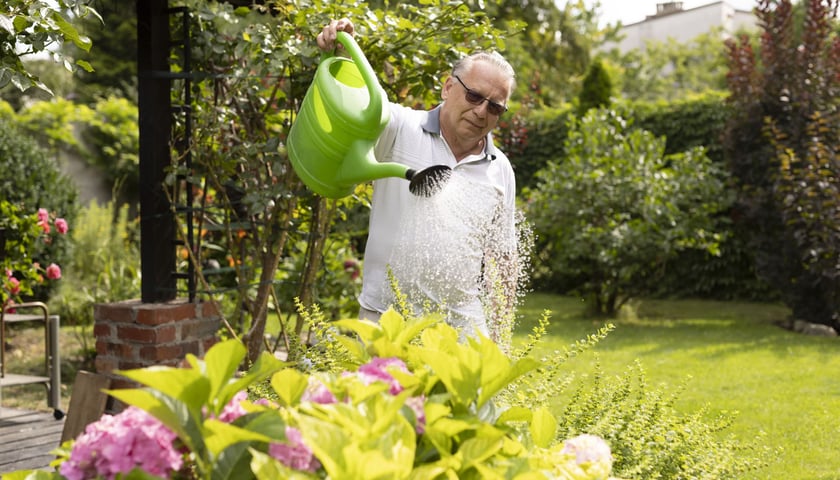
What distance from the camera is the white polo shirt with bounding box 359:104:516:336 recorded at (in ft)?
7.29

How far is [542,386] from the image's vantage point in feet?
4.67

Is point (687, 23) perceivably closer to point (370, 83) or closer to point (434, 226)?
point (434, 226)

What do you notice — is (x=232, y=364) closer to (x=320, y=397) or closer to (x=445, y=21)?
(x=320, y=397)

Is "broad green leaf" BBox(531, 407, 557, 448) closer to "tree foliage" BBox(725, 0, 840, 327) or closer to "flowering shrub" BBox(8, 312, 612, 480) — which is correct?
"flowering shrub" BBox(8, 312, 612, 480)

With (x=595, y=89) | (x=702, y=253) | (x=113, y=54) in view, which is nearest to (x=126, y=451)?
(x=702, y=253)

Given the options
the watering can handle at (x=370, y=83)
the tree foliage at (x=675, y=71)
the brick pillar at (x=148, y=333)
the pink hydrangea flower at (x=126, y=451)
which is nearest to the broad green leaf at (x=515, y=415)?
the pink hydrangea flower at (x=126, y=451)

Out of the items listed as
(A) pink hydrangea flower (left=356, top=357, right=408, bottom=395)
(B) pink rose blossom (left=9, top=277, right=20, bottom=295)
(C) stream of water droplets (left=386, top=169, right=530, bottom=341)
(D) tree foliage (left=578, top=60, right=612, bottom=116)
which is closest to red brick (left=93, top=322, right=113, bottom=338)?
(B) pink rose blossom (left=9, top=277, right=20, bottom=295)

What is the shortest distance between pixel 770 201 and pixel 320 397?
23.5 feet

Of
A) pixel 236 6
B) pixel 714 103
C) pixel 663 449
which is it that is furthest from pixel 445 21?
pixel 714 103

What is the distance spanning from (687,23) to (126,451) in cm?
3275

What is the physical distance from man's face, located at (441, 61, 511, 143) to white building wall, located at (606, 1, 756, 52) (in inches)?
1162

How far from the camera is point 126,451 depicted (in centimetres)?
90

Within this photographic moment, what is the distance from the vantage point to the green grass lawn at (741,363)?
4.20m


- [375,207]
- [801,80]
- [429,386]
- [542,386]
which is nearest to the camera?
[429,386]
